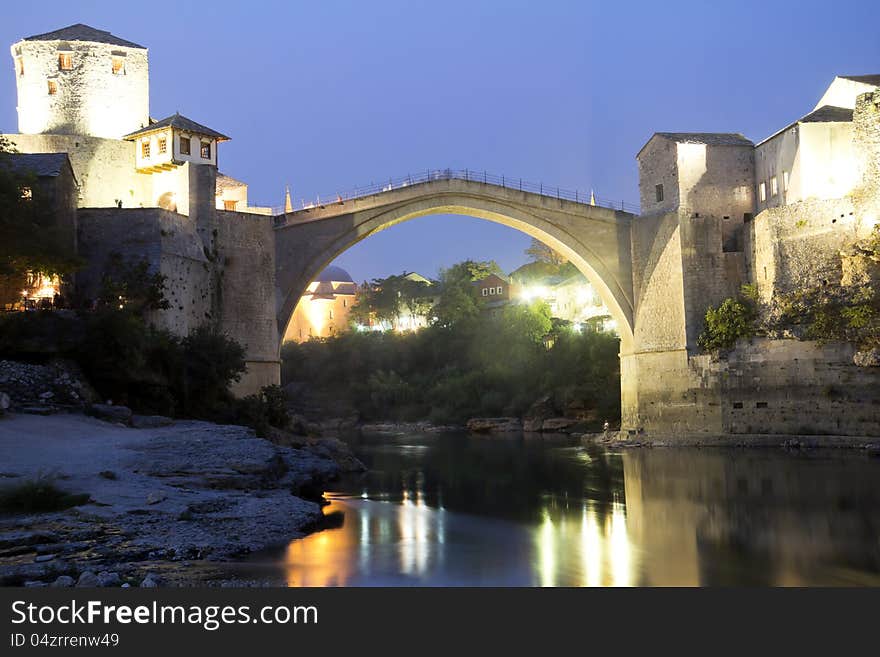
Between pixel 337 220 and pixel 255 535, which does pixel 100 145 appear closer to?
pixel 337 220

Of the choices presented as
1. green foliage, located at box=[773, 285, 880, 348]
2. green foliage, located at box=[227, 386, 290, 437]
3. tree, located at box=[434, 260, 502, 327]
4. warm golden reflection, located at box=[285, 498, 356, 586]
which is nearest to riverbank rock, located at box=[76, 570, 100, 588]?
warm golden reflection, located at box=[285, 498, 356, 586]

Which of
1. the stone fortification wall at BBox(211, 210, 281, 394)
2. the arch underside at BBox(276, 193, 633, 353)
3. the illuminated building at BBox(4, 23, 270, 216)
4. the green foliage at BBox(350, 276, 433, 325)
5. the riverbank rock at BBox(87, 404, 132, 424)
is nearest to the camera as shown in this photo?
the riverbank rock at BBox(87, 404, 132, 424)

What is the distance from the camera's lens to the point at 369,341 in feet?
172

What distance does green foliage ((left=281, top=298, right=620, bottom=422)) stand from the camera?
37094 mm

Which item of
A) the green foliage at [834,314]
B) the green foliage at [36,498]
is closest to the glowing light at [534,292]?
the green foliage at [834,314]

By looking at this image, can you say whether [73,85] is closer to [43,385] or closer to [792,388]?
[43,385]

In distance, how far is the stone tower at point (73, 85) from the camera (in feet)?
85.3

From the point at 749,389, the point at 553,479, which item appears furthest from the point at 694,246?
the point at 553,479

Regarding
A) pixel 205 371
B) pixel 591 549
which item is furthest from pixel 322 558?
pixel 205 371

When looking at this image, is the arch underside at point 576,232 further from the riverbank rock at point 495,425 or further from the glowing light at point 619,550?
the glowing light at point 619,550

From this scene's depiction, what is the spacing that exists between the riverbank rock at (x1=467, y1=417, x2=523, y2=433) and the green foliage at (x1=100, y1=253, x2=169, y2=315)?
19.9 metres

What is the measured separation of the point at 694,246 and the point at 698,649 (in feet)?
69.7

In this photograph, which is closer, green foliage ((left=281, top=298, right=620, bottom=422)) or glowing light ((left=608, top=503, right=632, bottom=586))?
glowing light ((left=608, top=503, right=632, bottom=586))

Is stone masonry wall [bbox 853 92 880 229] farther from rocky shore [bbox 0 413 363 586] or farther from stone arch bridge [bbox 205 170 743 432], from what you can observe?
rocky shore [bbox 0 413 363 586]
